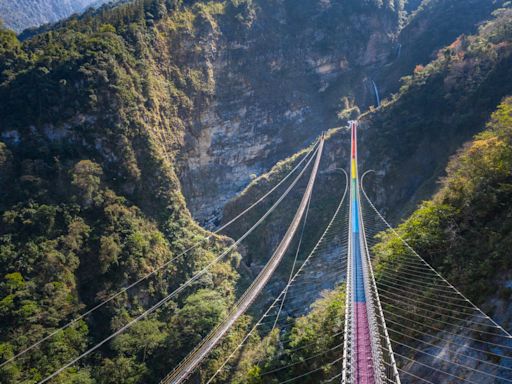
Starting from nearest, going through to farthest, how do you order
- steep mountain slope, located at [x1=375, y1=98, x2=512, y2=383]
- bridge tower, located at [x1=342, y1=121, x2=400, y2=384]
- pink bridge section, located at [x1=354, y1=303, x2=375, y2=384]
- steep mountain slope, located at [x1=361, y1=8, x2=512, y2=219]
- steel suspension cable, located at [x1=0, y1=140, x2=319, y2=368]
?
bridge tower, located at [x1=342, y1=121, x2=400, y2=384] → pink bridge section, located at [x1=354, y1=303, x2=375, y2=384] → steep mountain slope, located at [x1=375, y1=98, x2=512, y2=383] → steel suspension cable, located at [x1=0, y1=140, x2=319, y2=368] → steep mountain slope, located at [x1=361, y1=8, x2=512, y2=219]

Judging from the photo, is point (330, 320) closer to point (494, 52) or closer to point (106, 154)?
point (106, 154)

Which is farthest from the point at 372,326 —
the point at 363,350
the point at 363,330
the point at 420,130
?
the point at 420,130

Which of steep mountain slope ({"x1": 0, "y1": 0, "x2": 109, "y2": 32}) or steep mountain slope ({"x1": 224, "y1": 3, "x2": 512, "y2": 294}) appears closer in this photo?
steep mountain slope ({"x1": 224, "y1": 3, "x2": 512, "y2": 294})

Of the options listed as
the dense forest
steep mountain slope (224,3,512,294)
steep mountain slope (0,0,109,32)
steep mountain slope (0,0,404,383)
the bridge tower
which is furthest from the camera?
steep mountain slope (0,0,109,32)

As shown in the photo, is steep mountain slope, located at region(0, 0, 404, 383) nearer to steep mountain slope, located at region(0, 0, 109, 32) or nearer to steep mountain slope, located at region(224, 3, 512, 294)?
steep mountain slope, located at region(224, 3, 512, 294)

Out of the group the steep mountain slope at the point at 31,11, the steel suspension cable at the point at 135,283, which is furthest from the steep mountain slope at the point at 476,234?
the steep mountain slope at the point at 31,11

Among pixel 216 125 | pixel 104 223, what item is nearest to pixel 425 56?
pixel 216 125

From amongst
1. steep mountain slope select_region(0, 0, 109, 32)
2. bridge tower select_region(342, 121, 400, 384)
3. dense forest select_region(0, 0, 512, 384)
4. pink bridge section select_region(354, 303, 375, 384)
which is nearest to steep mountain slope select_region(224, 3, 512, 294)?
dense forest select_region(0, 0, 512, 384)
